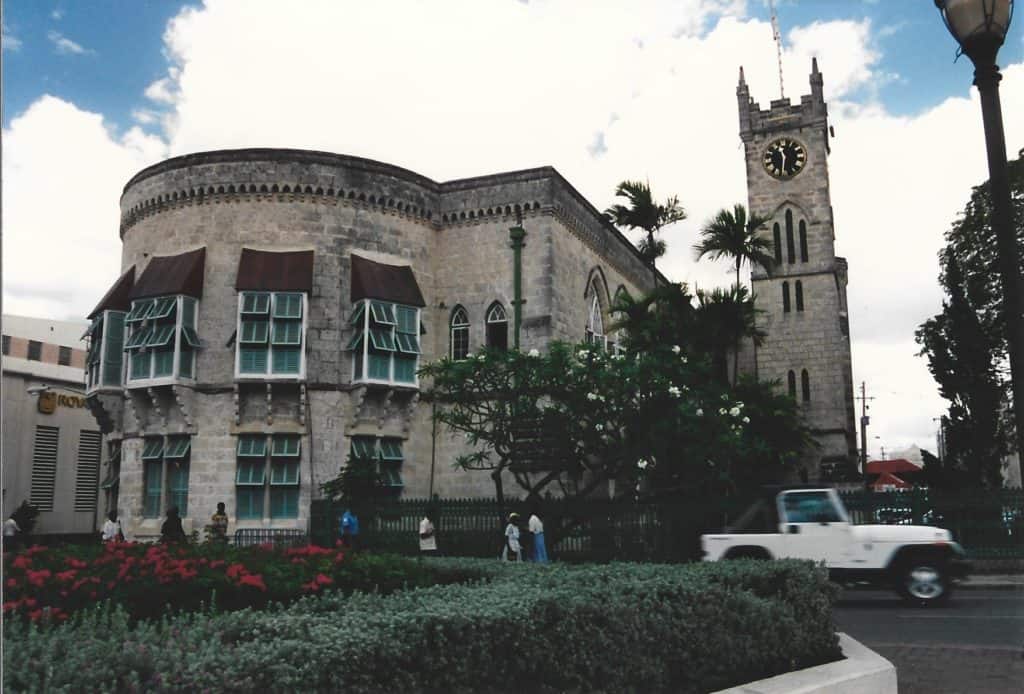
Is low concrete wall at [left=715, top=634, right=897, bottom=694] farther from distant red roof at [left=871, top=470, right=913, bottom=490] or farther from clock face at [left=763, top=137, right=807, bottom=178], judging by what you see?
distant red roof at [left=871, top=470, right=913, bottom=490]

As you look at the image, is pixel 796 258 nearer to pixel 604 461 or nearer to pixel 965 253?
pixel 965 253

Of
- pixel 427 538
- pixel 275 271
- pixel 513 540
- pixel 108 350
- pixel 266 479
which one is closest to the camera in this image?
pixel 513 540

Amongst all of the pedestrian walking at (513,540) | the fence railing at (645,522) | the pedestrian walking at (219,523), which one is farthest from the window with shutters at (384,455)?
the pedestrian walking at (513,540)

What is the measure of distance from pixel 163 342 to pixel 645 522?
1392 cm

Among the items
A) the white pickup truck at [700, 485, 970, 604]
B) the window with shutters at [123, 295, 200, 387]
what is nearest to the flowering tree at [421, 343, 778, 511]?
the white pickup truck at [700, 485, 970, 604]

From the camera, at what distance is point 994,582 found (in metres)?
18.9

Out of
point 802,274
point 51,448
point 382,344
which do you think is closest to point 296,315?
point 382,344

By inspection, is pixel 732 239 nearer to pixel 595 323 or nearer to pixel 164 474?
pixel 595 323

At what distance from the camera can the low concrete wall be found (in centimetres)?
644

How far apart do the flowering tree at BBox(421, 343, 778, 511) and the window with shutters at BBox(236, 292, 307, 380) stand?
4.91 metres

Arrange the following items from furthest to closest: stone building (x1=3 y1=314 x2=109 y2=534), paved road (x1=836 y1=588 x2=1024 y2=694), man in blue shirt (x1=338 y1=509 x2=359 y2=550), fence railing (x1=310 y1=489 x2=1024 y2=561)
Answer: stone building (x1=3 y1=314 x2=109 y2=534) < man in blue shirt (x1=338 y1=509 x2=359 y2=550) < fence railing (x1=310 y1=489 x2=1024 y2=561) < paved road (x1=836 y1=588 x2=1024 y2=694)

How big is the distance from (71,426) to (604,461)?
1033 inches

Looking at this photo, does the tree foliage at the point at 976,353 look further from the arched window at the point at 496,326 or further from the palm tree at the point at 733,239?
the arched window at the point at 496,326

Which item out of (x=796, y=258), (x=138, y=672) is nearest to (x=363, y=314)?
(x=138, y=672)
